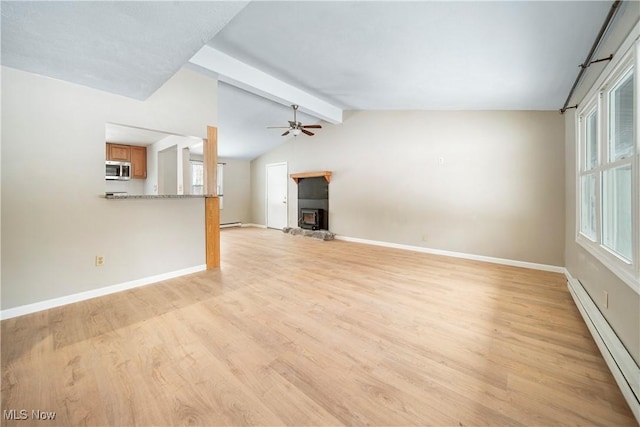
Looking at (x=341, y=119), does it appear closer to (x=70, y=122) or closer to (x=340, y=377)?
(x=70, y=122)

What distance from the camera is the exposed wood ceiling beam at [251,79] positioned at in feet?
10.5

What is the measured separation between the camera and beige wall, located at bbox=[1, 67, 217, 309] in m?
2.30

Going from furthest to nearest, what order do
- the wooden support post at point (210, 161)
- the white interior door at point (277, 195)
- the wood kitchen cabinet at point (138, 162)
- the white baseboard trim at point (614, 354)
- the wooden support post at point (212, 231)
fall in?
the white interior door at point (277, 195), the wooden support post at point (212, 231), the wooden support post at point (210, 161), the wood kitchen cabinet at point (138, 162), the white baseboard trim at point (614, 354)

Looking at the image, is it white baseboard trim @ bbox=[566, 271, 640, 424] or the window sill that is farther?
the window sill

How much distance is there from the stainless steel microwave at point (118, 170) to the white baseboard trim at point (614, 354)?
4.32 meters

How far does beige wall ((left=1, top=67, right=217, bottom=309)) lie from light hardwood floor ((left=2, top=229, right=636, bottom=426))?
1.19 ft

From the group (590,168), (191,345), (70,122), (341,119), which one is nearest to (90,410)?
(191,345)

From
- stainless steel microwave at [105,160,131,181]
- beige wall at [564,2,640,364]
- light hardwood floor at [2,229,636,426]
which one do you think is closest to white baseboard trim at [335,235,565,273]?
beige wall at [564,2,640,364]

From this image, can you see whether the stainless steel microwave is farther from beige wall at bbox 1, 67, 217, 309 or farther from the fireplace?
the fireplace

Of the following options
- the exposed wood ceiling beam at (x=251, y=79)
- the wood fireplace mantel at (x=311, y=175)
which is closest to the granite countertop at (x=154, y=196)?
the exposed wood ceiling beam at (x=251, y=79)

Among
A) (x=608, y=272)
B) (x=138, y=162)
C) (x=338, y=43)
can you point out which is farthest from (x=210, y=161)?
(x=608, y=272)

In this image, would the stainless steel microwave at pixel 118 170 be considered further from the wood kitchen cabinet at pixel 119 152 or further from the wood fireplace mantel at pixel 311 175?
the wood fireplace mantel at pixel 311 175

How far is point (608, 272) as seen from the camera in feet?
6.16

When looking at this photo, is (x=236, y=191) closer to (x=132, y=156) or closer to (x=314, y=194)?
(x=314, y=194)
